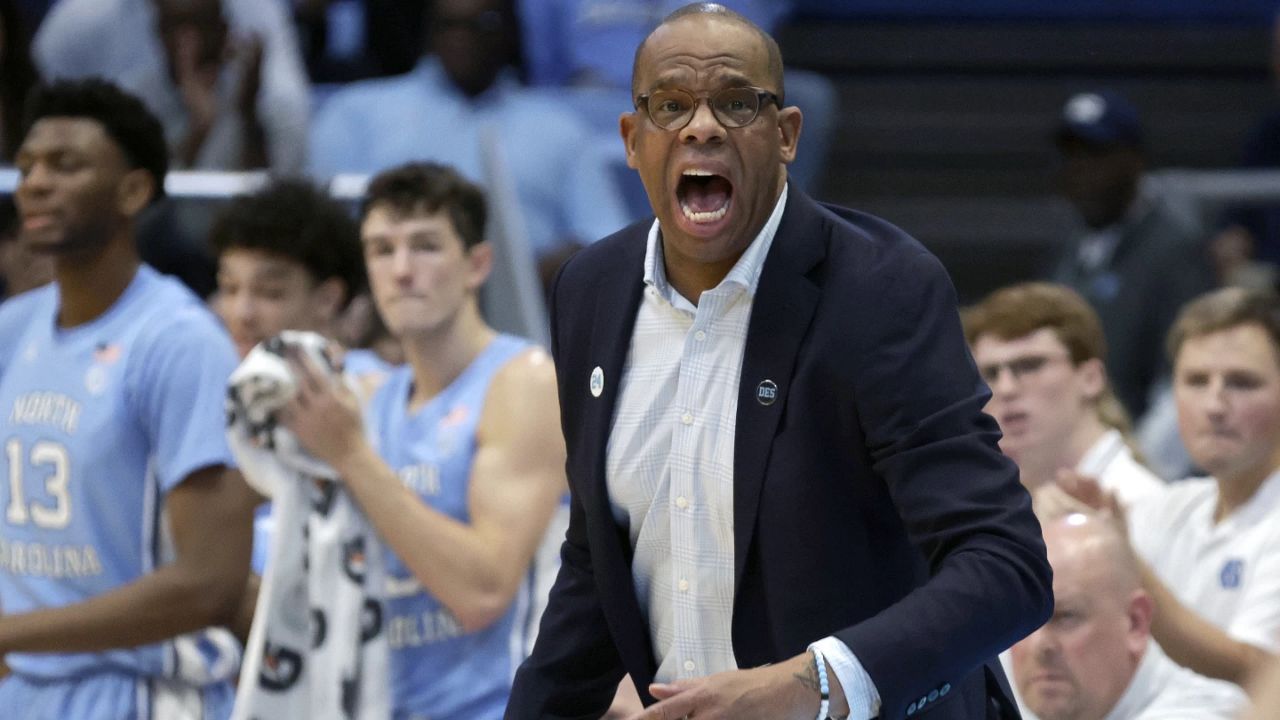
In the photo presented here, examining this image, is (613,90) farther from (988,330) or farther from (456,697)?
(456,697)

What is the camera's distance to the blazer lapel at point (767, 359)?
96.2 inches

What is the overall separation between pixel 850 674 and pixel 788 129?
0.73 m

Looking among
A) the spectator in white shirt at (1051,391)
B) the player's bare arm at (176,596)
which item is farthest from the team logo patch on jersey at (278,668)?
the spectator in white shirt at (1051,391)

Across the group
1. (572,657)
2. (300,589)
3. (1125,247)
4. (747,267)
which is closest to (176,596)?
(300,589)

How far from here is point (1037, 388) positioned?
495cm

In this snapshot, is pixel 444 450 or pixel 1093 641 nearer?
pixel 1093 641

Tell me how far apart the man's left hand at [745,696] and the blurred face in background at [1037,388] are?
9.05ft

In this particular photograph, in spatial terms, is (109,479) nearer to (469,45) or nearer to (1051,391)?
(1051,391)

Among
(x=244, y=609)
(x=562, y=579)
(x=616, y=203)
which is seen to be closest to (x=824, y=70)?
(x=616, y=203)

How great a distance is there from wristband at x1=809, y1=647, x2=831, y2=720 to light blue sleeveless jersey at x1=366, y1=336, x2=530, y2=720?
6.79ft

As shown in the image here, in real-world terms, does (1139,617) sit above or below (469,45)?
below

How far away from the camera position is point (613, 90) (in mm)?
7535

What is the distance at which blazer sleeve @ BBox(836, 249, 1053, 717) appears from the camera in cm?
224

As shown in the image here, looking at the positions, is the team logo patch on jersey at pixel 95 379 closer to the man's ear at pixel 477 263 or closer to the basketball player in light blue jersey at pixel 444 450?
the basketball player in light blue jersey at pixel 444 450
